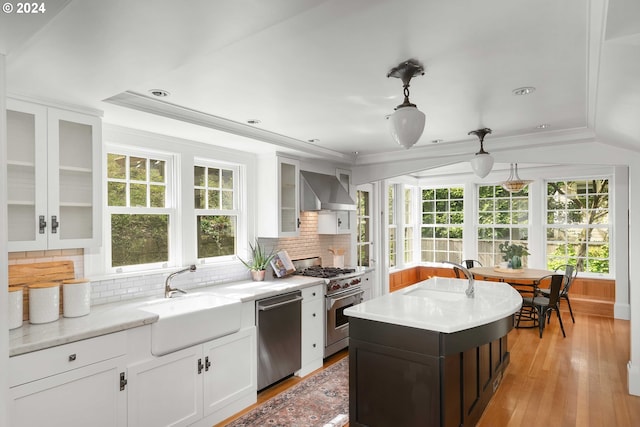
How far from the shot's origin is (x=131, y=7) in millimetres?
1373

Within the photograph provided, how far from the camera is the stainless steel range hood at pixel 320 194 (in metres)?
4.56

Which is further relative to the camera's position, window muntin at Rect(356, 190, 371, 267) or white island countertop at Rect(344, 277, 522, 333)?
window muntin at Rect(356, 190, 371, 267)

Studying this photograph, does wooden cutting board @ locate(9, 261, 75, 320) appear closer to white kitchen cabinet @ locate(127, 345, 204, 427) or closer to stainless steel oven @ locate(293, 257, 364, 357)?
white kitchen cabinet @ locate(127, 345, 204, 427)

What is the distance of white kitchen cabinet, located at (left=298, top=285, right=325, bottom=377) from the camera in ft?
12.9

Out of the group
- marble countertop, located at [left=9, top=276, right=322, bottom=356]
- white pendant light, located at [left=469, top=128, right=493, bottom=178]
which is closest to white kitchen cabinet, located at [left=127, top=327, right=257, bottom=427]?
marble countertop, located at [left=9, top=276, right=322, bottom=356]

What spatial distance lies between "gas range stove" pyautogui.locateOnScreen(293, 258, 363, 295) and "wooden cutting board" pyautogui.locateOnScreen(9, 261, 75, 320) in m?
2.44

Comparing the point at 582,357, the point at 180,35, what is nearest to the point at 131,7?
the point at 180,35

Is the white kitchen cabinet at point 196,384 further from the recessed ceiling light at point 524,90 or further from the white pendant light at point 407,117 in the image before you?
the recessed ceiling light at point 524,90

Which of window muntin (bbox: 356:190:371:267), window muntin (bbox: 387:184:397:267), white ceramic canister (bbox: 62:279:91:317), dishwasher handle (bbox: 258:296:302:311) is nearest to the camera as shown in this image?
white ceramic canister (bbox: 62:279:91:317)

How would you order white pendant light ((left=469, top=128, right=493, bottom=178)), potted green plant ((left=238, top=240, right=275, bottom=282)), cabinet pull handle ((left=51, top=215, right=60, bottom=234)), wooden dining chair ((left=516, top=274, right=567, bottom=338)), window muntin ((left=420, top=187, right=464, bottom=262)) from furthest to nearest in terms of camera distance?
window muntin ((left=420, top=187, right=464, bottom=262)), wooden dining chair ((left=516, top=274, right=567, bottom=338)), potted green plant ((left=238, top=240, right=275, bottom=282)), white pendant light ((left=469, top=128, right=493, bottom=178)), cabinet pull handle ((left=51, top=215, right=60, bottom=234))

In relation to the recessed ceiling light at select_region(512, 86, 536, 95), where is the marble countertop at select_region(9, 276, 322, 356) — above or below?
below

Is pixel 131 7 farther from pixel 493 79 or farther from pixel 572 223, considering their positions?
pixel 572 223

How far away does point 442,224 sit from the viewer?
25.9 ft

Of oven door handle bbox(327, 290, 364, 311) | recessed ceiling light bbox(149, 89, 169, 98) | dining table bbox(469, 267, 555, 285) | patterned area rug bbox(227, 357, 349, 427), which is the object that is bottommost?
patterned area rug bbox(227, 357, 349, 427)
